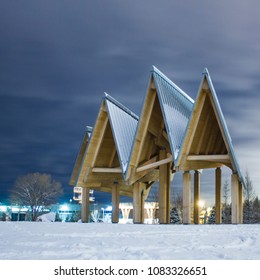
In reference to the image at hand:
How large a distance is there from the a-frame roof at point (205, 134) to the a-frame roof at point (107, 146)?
15.1 ft

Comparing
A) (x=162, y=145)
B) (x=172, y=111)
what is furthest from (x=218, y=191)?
(x=172, y=111)

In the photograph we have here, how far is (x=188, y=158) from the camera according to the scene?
2750cm

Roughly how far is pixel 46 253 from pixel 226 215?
52.6 m

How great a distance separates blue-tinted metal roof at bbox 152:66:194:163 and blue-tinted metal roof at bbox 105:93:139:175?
3.83 m

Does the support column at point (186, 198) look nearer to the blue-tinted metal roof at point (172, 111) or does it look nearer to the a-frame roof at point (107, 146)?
the blue-tinted metal roof at point (172, 111)

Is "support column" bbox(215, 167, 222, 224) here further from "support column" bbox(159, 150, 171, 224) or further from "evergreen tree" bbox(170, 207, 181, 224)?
"evergreen tree" bbox(170, 207, 181, 224)

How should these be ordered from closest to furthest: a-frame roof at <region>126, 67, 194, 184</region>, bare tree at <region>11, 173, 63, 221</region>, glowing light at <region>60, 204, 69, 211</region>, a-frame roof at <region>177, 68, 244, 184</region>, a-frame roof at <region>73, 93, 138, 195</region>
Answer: a-frame roof at <region>177, 68, 244, 184</region>
a-frame roof at <region>126, 67, 194, 184</region>
a-frame roof at <region>73, 93, 138, 195</region>
bare tree at <region>11, 173, 63, 221</region>
glowing light at <region>60, 204, 69, 211</region>

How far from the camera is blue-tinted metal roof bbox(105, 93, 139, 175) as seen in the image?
101 feet

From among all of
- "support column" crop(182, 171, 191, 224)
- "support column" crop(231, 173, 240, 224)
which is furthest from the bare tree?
"support column" crop(231, 173, 240, 224)

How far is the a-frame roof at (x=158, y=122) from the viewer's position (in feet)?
91.6

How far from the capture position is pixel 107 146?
34.5 m

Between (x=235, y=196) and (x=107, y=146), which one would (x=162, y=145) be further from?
(x=235, y=196)

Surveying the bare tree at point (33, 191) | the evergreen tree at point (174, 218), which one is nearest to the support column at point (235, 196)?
the evergreen tree at point (174, 218)
